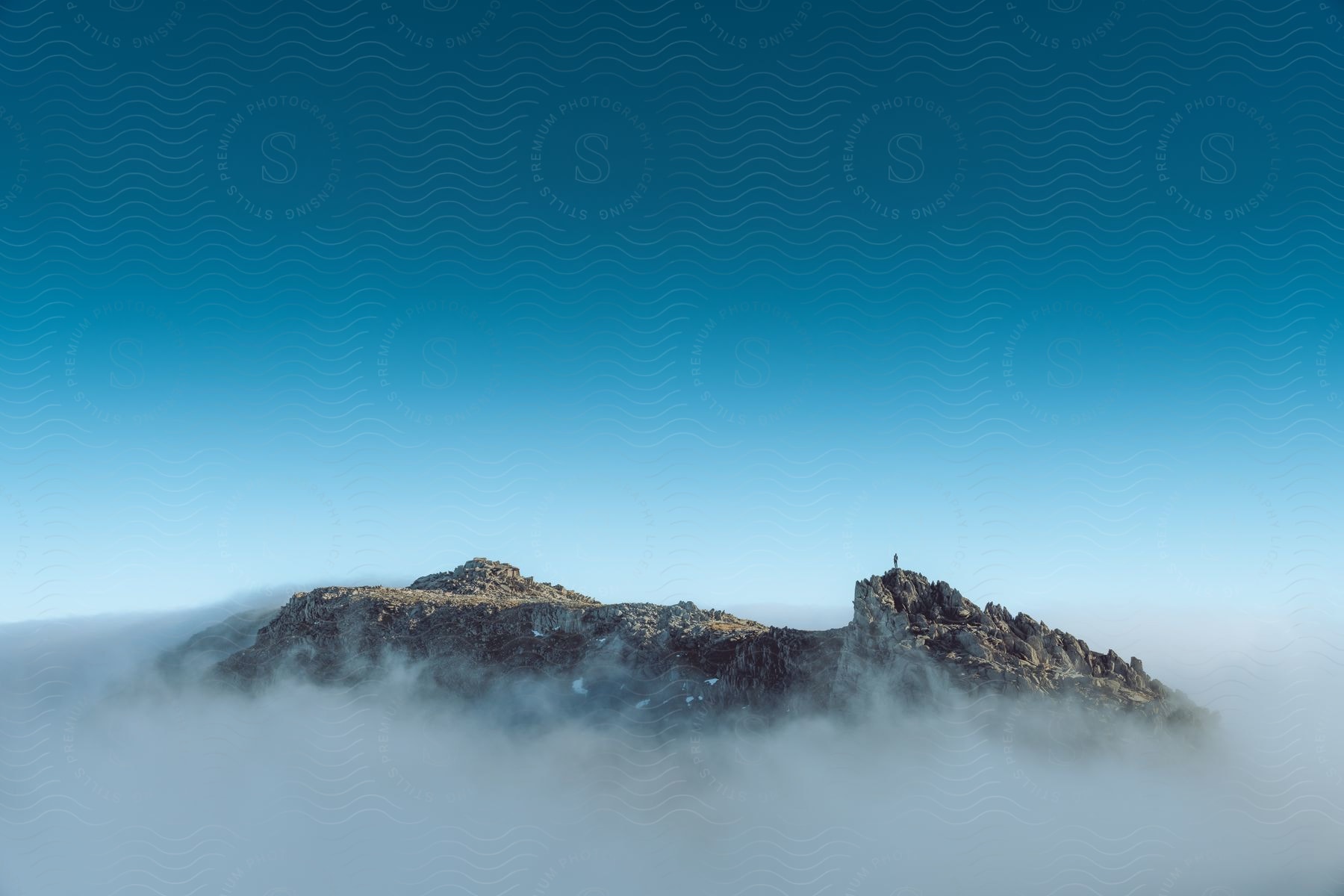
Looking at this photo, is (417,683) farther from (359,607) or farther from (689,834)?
(689,834)

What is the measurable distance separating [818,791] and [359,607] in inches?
2430

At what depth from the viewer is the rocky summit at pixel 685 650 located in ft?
241

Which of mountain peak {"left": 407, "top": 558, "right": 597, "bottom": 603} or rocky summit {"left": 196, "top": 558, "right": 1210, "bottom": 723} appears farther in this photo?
mountain peak {"left": 407, "top": 558, "right": 597, "bottom": 603}

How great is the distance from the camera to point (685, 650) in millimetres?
89938

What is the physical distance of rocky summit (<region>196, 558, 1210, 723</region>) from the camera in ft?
241

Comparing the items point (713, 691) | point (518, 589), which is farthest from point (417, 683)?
point (713, 691)

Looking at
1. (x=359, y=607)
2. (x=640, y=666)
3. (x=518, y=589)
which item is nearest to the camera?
(x=640, y=666)

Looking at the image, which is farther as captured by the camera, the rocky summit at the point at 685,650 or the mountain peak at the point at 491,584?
the mountain peak at the point at 491,584

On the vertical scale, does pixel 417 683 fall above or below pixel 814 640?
below

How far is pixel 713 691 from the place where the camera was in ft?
278

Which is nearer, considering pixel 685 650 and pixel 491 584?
pixel 685 650

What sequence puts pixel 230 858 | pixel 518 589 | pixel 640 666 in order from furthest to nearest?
pixel 518 589 → pixel 640 666 → pixel 230 858

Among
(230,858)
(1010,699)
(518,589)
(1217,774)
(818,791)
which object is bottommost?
(230,858)

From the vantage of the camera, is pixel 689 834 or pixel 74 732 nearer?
pixel 74 732
